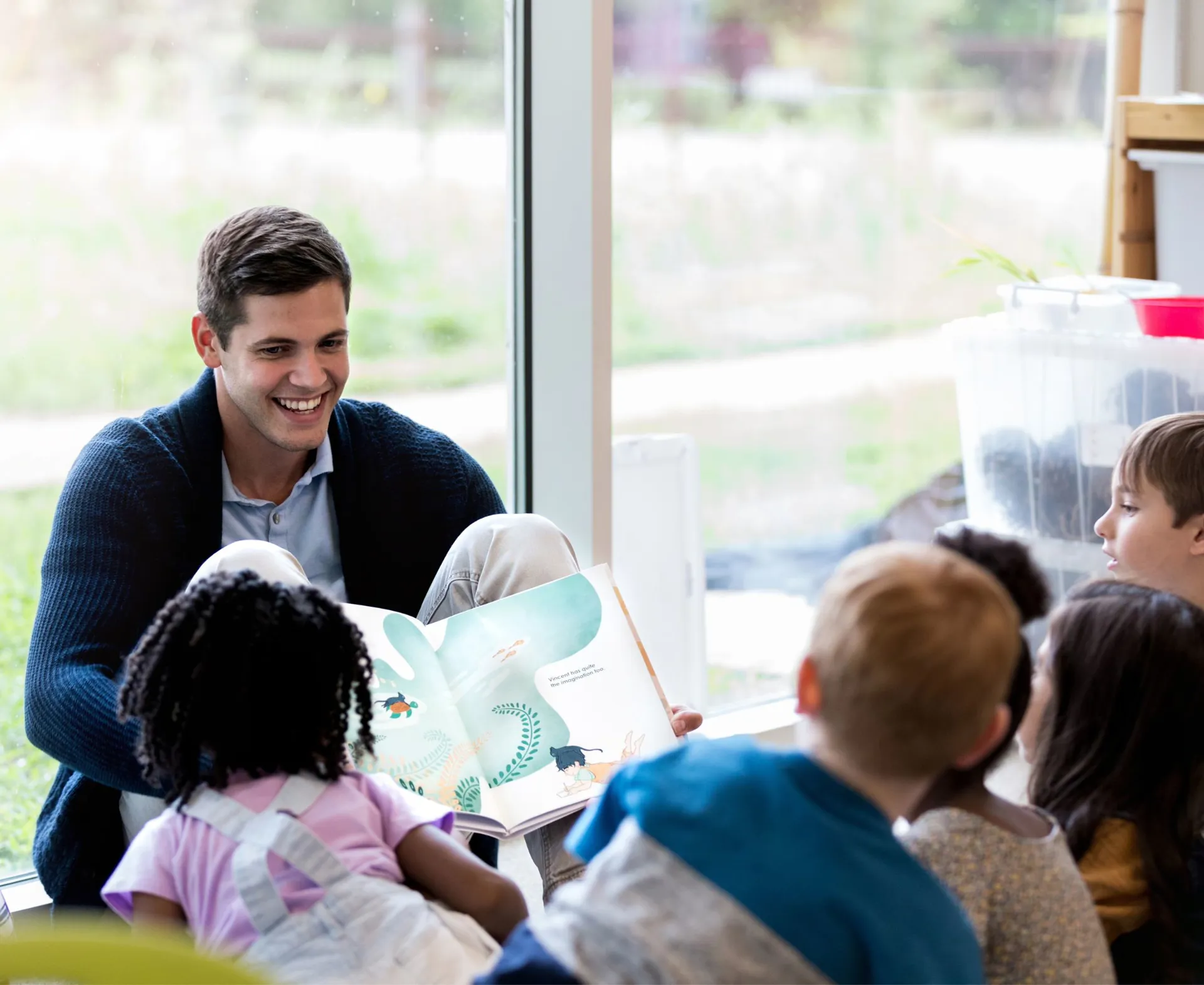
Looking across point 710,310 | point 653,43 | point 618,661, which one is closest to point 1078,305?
point 710,310

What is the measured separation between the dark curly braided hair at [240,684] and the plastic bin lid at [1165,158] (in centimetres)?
200

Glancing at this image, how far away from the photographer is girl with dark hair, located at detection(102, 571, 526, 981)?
1.09 meters

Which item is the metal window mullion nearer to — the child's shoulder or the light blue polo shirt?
the light blue polo shirt

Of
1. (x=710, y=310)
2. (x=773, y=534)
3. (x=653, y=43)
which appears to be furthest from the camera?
(x=773, y=534)

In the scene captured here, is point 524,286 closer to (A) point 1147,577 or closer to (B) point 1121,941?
(A) point 1147,577

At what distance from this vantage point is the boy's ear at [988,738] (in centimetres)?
97

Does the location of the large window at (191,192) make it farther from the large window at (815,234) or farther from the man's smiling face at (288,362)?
the man's smiling face at (288,362)

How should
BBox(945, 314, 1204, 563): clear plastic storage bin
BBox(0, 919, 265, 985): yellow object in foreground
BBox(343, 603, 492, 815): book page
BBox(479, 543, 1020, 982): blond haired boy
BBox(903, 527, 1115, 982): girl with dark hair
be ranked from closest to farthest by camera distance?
BBox(0, 919, 265, 985): yellow object in foreground
BBox(479, 543, 1020, 982): blond haired boy
BBox(903, 527, 1115, 982): girl with dark hair
BBox(343, 603, 492, 815): book page
BBox(945, 314, 1204, 563): clear plastic storage bin

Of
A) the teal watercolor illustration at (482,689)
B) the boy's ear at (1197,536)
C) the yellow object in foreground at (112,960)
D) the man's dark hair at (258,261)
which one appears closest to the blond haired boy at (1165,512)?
the boy's ear at (1197,536)

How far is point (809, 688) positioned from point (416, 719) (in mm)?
599

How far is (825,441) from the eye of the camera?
295 cm

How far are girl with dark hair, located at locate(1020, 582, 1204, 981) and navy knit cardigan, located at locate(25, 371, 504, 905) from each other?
794 millimetres

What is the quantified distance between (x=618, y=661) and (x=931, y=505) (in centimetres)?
173

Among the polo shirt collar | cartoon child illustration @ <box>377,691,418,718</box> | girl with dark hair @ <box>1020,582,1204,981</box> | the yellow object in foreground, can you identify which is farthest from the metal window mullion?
the yellow object in foreground
